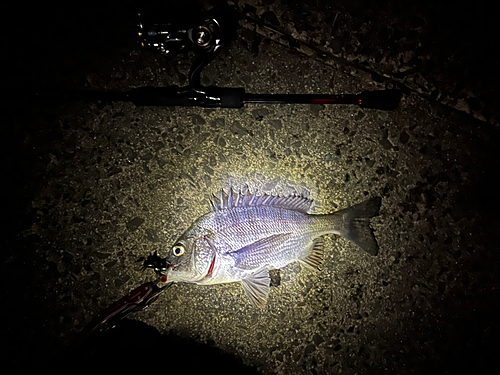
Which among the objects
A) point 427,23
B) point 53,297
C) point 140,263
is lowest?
point 53,297

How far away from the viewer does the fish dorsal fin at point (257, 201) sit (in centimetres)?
176

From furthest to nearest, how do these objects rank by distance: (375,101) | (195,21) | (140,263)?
(140,263), (375,101), (195,21)

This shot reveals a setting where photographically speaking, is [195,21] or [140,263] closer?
[195,21]

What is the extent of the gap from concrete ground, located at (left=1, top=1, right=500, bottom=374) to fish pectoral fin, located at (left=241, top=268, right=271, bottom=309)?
220 millimetres

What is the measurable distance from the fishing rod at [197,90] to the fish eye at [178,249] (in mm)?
943

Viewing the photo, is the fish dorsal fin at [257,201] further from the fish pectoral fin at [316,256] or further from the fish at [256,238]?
the fish pectoral fin at [316,256]

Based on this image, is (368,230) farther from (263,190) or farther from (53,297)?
(53,297)

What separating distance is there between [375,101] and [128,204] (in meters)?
1.91

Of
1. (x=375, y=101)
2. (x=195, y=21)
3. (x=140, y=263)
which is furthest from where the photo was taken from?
(x=140, y=263)

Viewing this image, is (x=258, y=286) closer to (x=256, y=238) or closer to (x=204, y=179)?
(x=256, y=238)

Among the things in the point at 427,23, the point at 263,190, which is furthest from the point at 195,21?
the point at 427,23

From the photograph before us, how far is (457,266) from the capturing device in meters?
2.02

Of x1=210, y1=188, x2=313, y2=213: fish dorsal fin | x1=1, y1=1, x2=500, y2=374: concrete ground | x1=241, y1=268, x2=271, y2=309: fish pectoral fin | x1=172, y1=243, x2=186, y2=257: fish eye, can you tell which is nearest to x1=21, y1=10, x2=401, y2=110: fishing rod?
x1=1, y1=1, x2=500, y2=374: concrete ground

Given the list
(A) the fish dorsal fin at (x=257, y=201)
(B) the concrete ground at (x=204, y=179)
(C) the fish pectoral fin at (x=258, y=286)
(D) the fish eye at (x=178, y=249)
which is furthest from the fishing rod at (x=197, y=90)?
(C) the fish pectoral fin at (x=258, y=286)
